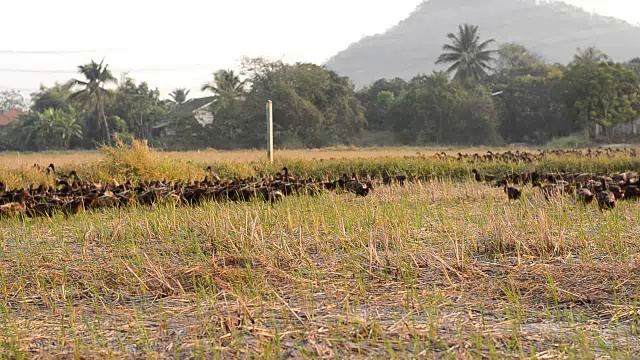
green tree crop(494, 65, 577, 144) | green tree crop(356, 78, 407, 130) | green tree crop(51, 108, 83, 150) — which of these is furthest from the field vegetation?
green tree crop(51, 108, 83, 150)

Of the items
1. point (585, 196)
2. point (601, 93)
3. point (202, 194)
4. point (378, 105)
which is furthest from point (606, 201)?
point (378, 105)

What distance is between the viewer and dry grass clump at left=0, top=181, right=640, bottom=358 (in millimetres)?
2057

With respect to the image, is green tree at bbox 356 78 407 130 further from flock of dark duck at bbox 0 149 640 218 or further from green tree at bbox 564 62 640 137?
flock of dark duck at bbox 0 149 640 218

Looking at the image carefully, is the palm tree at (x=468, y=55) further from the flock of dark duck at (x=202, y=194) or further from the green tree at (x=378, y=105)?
the flock of dark duck at (x=202, y=194)

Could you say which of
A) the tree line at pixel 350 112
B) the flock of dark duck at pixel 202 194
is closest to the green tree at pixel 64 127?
the tree line at pixel 350 112

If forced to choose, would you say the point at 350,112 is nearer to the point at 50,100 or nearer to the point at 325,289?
the point at 50,100

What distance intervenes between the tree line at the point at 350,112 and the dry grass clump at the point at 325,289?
2924 cm

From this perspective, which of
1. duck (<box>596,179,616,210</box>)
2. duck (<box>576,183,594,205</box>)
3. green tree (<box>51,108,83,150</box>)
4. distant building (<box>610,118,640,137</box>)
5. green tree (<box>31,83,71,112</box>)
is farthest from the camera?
green tree (<box>31,83,71,112</box>)

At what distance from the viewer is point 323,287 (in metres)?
2.78

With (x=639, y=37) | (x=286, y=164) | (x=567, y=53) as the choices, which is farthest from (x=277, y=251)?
(x=639, y=37)

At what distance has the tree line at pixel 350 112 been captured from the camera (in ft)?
102

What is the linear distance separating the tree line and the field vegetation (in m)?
29.1

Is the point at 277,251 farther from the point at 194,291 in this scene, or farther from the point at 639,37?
the point at 639,37

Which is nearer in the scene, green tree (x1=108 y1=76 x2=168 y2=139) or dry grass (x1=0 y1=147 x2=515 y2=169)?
dry grass (x1=0 y1=147 x2=515 y2=169)
